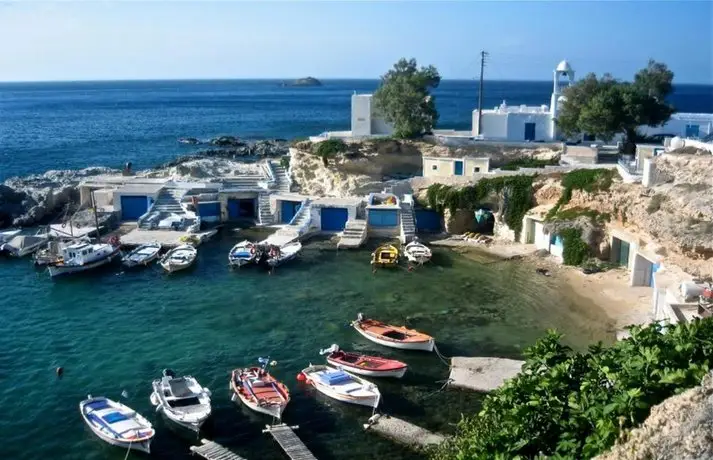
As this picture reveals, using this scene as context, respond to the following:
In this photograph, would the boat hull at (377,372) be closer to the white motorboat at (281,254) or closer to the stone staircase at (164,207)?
the white motorboat at (281,254)

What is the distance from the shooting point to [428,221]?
170ft

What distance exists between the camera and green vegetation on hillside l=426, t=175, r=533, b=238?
47719 mm

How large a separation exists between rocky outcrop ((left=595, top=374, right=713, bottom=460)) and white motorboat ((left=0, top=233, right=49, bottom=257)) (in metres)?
45.6

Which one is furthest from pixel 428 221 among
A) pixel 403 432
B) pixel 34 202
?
pixel 34 202

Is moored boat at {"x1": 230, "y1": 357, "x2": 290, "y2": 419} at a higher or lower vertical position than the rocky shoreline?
lower

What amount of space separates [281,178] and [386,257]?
20.0 m

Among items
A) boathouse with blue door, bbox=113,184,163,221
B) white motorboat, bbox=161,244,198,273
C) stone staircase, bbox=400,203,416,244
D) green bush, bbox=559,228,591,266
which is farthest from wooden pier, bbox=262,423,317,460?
boathouse with blue door, bbox=113,184,163,221

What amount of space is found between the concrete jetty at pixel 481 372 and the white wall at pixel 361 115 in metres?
37.6

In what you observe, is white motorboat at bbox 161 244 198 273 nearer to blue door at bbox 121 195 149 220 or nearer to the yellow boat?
blue door at bbox 121 195 149 220

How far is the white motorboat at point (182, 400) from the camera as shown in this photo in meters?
24.5

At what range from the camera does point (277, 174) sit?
202 ft

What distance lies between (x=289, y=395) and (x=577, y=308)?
692 inches

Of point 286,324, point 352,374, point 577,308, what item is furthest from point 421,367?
point 577,308

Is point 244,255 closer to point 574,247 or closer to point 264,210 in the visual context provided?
point 264,210
